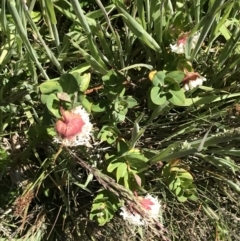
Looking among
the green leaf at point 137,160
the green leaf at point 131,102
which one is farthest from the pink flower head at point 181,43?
the green leaf at point 137,160

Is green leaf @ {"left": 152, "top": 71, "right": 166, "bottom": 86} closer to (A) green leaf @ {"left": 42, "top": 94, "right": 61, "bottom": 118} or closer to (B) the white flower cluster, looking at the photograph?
(B) the white flower cluster

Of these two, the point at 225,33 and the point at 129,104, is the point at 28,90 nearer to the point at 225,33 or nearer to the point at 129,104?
the point at 129,104

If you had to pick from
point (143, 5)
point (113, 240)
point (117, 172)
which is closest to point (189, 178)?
point (117, 172)

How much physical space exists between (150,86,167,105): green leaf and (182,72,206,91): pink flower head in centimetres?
5

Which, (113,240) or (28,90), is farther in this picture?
(113,240)

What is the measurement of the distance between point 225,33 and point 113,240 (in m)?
0.57

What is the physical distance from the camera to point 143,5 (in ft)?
3.46

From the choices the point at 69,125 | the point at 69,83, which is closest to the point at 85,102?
the point at 69,83

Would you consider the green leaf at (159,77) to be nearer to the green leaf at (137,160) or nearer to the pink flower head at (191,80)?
the pink flower head at (191,80)

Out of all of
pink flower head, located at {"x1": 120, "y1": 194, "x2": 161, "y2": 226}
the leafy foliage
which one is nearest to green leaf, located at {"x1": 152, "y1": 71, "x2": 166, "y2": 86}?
the leafy foliage

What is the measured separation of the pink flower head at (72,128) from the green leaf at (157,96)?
0.58ft

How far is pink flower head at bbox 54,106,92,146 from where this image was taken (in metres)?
0.85

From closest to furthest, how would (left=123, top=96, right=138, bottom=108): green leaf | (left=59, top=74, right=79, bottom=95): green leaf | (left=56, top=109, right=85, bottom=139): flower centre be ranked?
(left=56, top=109, right=85, bottom=139): flower centre, (left=59, top=74, right=79, bottom=95): green leaf, (left=123, top=96, right=138, bottom=108): green leaf

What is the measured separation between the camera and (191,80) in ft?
3.34
